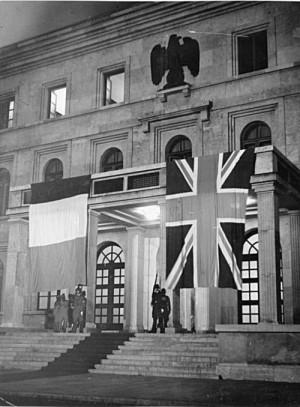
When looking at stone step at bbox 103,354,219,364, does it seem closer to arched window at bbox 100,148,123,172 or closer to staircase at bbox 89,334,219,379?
staircase at bbox 89,334,219,379

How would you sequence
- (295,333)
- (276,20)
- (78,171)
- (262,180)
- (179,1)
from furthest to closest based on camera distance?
1. (78,171)
2. (179,1)
3. (276,20)
4. (262,180)
5. (295,333)

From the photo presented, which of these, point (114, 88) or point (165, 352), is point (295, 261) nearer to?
point (165, 352)

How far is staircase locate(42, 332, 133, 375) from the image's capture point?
18.3 meters

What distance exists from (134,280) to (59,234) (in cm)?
501

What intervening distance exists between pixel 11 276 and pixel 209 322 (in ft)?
29.5

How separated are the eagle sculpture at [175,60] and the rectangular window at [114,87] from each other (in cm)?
297

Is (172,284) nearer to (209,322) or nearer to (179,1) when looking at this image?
(209,322)

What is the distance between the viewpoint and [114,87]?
3045 cm

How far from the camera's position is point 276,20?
24.8m

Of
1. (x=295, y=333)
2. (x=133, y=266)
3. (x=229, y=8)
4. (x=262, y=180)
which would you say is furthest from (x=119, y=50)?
(x=295, y=333)

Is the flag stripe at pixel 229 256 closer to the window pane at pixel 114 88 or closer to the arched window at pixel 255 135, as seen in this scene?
the arched window at pixel 255 135

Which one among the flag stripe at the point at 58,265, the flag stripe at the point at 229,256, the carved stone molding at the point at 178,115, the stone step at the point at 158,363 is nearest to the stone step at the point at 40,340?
the flag stripe at the point at 58,265

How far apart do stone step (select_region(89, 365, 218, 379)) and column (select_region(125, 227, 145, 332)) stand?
25.9 feet

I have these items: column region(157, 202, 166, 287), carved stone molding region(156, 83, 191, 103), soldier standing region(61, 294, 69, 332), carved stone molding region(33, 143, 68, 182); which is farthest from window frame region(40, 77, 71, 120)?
column region(157, 202, 166, 287)
